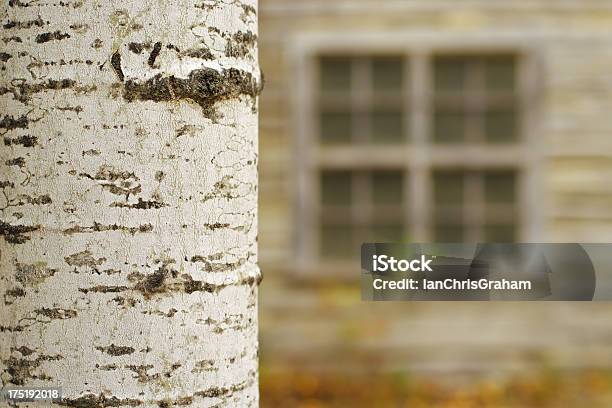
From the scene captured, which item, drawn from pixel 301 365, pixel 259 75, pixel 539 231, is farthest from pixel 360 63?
pixel 259 75

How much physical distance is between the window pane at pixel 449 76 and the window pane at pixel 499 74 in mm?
154

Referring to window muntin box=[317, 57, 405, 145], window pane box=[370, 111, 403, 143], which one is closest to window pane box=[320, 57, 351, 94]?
window muntin box=[317, 57, 405, 145]

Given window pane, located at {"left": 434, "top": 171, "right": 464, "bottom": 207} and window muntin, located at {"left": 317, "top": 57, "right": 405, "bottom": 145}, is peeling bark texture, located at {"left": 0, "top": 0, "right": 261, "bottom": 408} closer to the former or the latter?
window muntin, located at {"left": 317, "top": 57, "right": 405, "bottom": 145}

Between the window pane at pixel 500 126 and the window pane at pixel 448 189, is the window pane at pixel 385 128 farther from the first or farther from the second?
the window pane at pixel 500 126

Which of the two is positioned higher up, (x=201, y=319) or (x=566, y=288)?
(x=201, y=319)

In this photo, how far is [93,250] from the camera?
852 mm

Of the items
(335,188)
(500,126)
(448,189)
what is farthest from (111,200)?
(500,126)

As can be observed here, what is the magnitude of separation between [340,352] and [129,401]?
4.40 meters

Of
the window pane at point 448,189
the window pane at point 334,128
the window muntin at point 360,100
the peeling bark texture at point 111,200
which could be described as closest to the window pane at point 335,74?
the window muntin at point 360,100

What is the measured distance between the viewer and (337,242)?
206 inches

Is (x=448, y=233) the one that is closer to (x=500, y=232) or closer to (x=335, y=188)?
(x=500, y=232)

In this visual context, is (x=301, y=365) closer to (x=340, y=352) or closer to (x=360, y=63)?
(x=340, y=352)

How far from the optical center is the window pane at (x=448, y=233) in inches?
205

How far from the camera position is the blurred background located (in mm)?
5090
